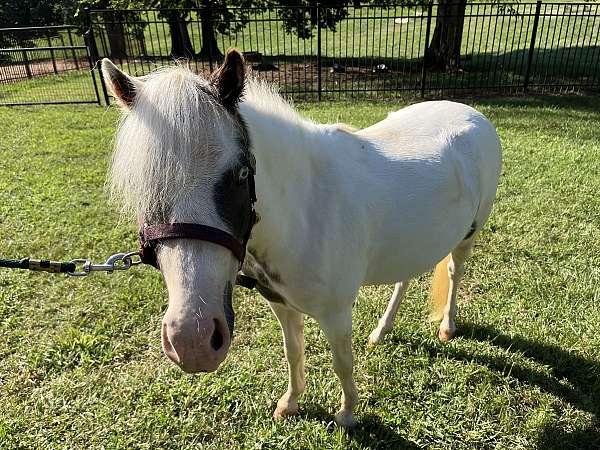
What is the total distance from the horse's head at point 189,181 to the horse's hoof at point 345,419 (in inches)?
57.7

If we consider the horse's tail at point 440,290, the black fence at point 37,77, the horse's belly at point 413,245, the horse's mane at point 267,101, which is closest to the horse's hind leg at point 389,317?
the horse's tail at point 440,290

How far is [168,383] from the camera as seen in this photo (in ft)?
9.16

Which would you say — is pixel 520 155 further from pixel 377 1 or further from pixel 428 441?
pixel 377 1

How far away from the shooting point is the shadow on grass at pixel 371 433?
95.7 inches

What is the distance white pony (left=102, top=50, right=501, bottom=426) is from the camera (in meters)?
1.23

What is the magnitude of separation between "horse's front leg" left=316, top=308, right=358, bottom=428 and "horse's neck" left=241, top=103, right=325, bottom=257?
552mm

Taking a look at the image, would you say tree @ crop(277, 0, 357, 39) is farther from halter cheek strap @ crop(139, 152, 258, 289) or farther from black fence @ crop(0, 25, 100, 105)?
halter cheek strap @ crop(139, 152, 258, 289)

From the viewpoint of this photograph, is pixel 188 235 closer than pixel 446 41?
Yes

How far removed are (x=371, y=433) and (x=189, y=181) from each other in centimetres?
198

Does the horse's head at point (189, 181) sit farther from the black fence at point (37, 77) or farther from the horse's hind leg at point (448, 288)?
the black fence at point (37, 77)

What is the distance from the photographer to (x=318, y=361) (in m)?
2.98

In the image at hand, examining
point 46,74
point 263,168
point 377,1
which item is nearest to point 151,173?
point 263,168

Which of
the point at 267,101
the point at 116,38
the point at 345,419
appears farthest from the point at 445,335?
the point at 116,38

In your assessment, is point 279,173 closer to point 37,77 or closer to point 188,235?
point 188,235
